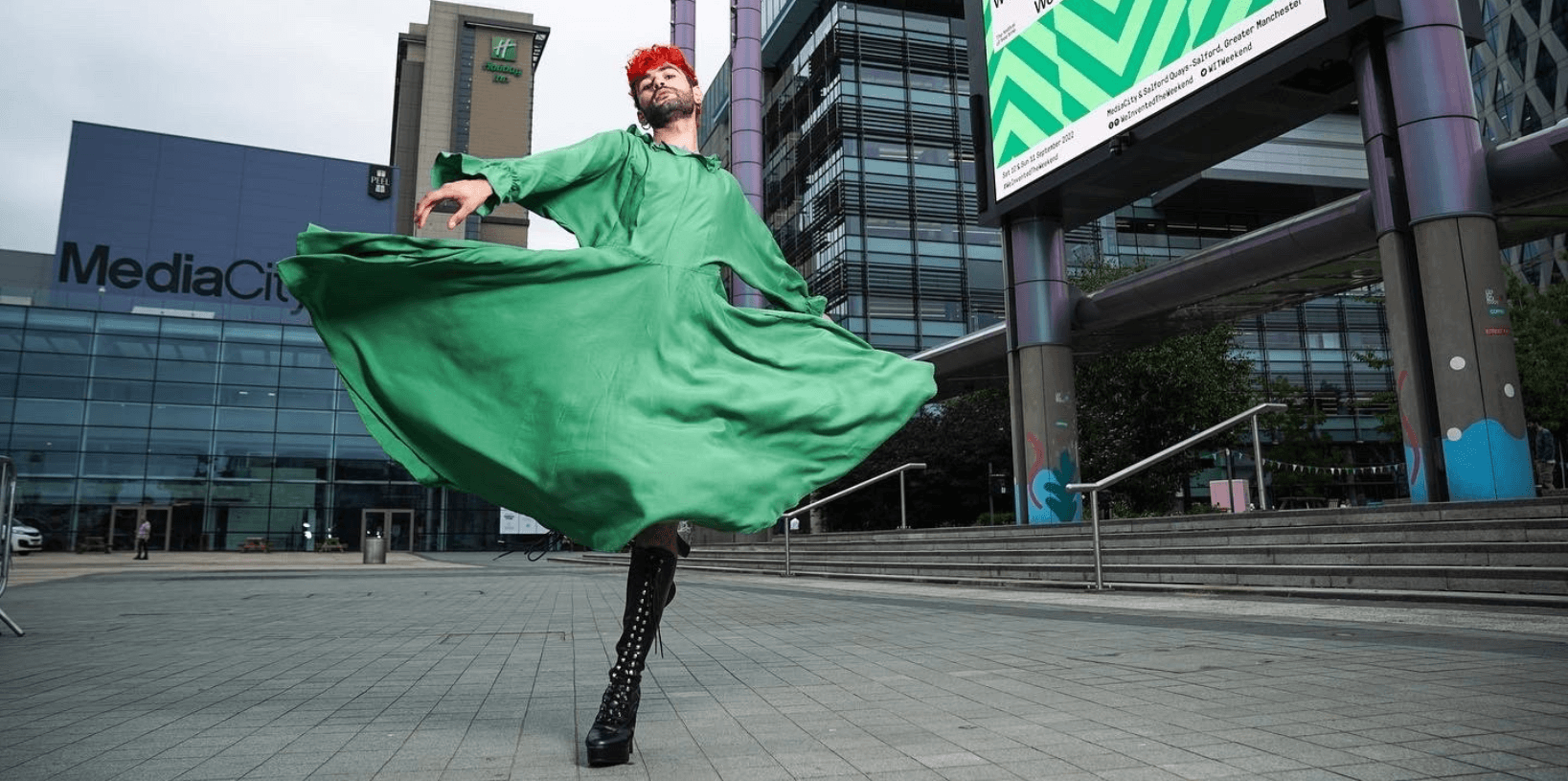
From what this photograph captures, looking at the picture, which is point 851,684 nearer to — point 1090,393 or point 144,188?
point 1090,393

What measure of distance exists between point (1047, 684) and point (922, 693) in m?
0.58

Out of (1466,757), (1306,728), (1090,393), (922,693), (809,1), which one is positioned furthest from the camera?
(809,1)

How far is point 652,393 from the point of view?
2.74 metres

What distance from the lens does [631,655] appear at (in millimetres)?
2797

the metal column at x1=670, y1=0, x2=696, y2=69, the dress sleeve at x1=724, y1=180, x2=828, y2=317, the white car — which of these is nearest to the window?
the metal column at x1=670, y1=0, x2=696, y2=69

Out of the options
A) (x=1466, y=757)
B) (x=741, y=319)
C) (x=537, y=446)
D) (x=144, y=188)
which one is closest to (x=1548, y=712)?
(x=1466, y=757)

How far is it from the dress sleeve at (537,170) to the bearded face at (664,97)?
34 cm

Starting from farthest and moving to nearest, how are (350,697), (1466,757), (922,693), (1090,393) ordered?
1. (1090,393)
2. (350,697)
3. (922,693)
4. (1466,757)

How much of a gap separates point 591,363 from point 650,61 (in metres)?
1.35

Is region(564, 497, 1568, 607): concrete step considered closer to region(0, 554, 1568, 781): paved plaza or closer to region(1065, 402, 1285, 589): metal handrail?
region(1065, 402, 1285, 589): metal handrail

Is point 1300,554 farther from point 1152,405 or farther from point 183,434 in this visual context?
point 183,434

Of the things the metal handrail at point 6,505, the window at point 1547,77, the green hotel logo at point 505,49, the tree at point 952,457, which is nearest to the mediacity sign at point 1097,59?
the tree at point 952,457

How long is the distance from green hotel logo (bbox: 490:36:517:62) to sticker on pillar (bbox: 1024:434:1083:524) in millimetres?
98554

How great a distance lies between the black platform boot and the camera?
104 inches
